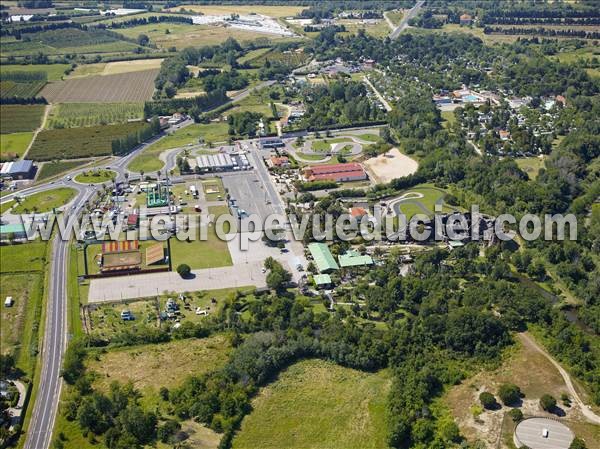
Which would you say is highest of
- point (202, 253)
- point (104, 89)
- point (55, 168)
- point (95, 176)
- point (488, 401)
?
point (104, 89)

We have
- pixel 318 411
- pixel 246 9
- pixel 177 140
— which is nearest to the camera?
pixel 318 411

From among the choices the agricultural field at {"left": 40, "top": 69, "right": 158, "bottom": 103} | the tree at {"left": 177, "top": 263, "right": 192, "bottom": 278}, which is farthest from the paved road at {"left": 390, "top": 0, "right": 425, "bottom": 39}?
the tree at {"left": 177, "top": 263, "right": 192, "bottom": 278}

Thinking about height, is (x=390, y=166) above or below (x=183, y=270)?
above

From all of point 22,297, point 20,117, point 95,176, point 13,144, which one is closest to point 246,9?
point 20,117

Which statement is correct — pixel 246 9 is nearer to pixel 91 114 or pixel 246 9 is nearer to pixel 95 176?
pixel 91 114

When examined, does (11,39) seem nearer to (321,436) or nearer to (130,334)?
(130,334)

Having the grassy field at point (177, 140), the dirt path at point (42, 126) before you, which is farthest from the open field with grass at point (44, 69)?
the grassy field at point (177, 140)

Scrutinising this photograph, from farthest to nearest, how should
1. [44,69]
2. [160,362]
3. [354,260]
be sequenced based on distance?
[44,69] → [354,260] → [160,362]
